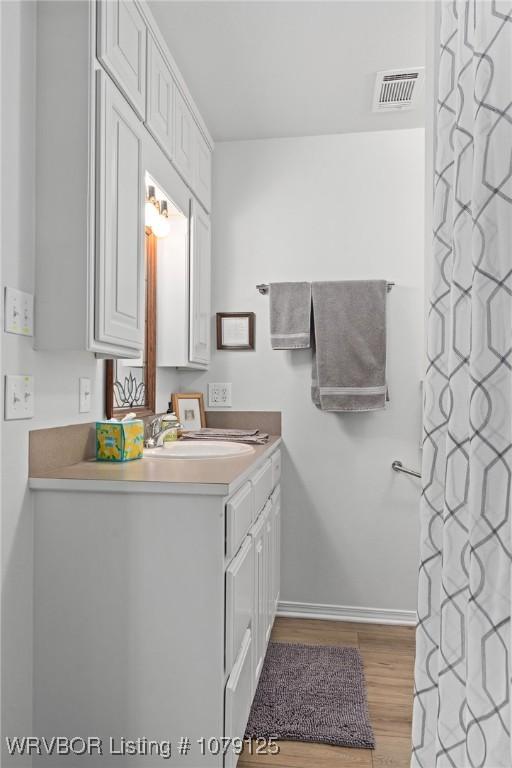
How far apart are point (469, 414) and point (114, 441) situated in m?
1.30

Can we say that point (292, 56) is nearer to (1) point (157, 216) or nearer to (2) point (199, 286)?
(1) point (157, 216)

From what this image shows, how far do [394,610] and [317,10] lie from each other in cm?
261

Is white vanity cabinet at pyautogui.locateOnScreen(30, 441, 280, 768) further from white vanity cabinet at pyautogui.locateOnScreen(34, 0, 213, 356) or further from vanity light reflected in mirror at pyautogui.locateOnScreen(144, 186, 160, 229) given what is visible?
vanity light reflected in mirror at pyautogui.locateOnScreen(144, 186, 160, 229)

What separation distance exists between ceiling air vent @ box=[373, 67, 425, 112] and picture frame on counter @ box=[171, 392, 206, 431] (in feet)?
5.36

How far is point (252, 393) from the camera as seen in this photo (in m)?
2.78

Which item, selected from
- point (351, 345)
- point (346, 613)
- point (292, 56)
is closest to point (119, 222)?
point (292, 56)

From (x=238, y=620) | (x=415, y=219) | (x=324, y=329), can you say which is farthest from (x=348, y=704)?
(x=415, y=219)

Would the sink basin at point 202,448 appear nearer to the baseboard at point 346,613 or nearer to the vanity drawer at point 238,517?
the vanity drawer at point 238,517

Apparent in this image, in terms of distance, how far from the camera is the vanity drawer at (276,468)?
2.39m

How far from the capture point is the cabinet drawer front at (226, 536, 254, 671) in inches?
54.0

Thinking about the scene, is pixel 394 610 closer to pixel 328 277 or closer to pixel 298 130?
pixel 328 277

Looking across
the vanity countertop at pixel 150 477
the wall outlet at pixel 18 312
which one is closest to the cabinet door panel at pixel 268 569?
the vanity countertop at pixel 150 477

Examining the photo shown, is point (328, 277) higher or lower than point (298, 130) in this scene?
lower

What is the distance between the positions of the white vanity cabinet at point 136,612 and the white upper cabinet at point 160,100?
123 cm
